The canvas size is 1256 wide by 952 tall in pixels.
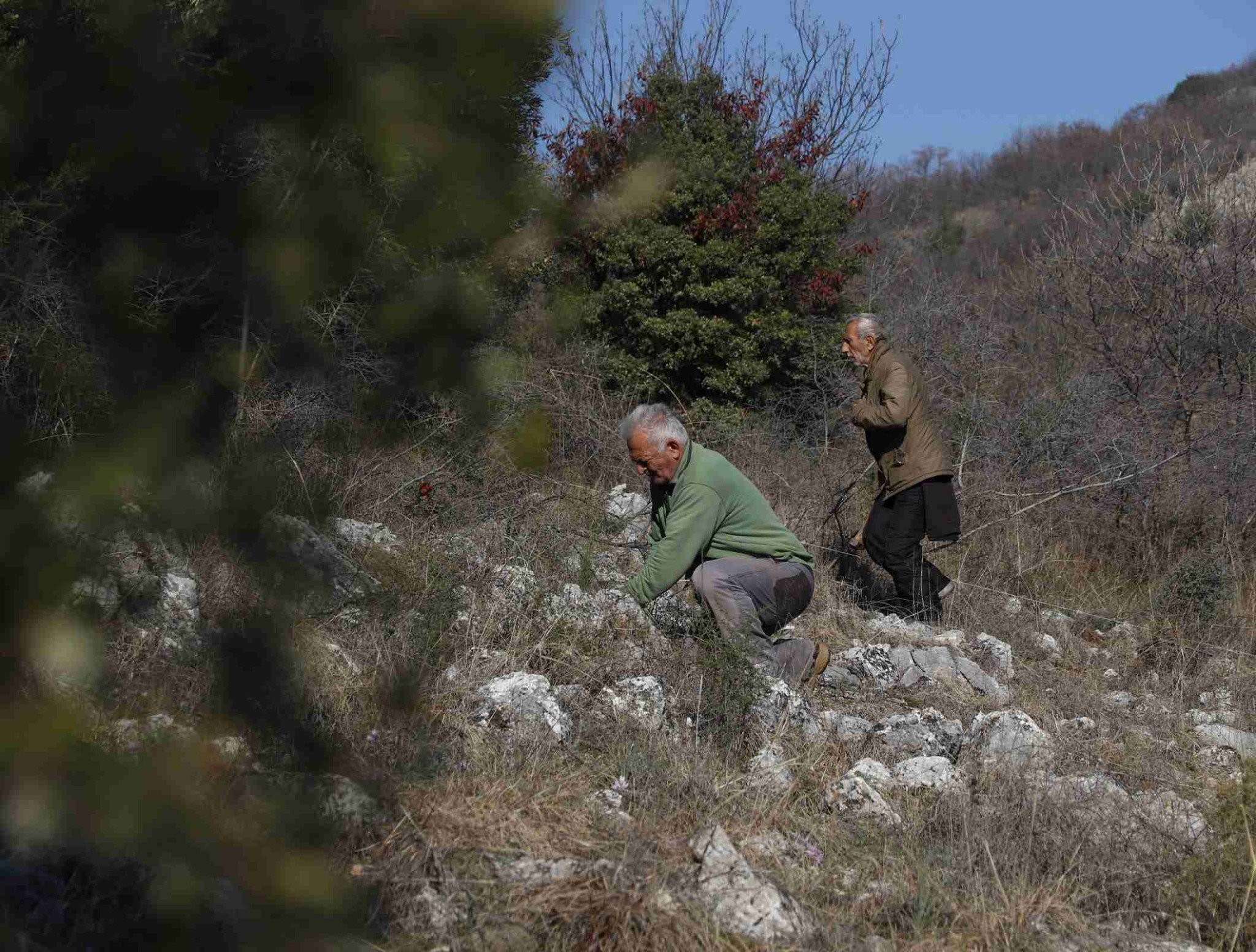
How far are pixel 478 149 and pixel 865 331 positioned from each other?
5397mm

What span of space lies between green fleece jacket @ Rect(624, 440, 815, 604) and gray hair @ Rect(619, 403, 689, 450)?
0.10 meters

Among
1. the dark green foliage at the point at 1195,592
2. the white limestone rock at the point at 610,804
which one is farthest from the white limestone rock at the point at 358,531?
the dark green foliage at the point at 1195,592

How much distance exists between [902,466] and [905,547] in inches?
16.7

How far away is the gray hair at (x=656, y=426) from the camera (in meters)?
4.94

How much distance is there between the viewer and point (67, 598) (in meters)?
1.17

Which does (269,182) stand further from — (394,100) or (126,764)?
(126,764)

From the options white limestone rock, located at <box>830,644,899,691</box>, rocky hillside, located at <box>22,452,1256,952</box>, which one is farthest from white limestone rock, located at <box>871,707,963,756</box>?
white limestone rock, located at <box>830,644,899,691</box>

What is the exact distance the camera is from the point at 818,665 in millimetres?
5332

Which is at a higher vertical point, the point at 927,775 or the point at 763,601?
the point at 763,601

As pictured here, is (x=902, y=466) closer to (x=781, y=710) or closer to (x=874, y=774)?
(x=781, y=710)

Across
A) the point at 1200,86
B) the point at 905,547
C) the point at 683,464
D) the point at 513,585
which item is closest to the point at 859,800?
the point at 683,464

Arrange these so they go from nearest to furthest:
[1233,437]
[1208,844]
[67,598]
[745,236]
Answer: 1. [67,598]
2. [1208,844]
3. [1233,437]
4. [745,236]

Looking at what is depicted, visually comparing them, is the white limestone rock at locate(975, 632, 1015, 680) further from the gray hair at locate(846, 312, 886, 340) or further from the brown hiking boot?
the gray hair at locate(846, 312, 886, 340)

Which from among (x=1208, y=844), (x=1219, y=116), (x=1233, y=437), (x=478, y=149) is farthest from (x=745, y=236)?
(x=1219, y=116)
